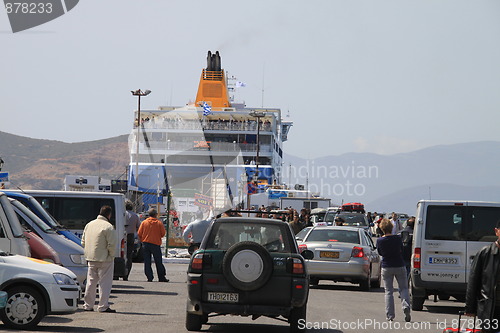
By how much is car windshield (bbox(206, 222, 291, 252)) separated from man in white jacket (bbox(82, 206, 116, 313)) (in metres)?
2.85

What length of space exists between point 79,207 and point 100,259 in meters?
4.65

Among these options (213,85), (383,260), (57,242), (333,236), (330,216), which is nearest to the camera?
(383,260)

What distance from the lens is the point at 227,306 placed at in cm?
1117

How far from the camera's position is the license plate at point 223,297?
36.5 feet

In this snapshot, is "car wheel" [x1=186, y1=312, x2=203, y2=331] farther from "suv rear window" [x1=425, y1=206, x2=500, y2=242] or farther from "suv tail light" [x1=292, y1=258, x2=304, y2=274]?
"suv rear window" [x1=425, y1=206, x2=500, y2=242]

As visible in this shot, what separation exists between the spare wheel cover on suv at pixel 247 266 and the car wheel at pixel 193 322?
876 millimetres

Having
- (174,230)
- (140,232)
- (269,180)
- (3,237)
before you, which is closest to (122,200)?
(140,232)

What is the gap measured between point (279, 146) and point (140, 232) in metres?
75.3

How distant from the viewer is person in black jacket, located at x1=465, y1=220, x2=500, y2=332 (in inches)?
323

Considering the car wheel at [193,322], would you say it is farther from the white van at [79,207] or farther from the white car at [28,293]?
the white van at [79,207]

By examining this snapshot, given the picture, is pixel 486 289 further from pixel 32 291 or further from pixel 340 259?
pixel 340 259

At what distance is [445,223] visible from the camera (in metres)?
15.7

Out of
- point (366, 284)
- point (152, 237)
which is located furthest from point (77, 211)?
point (366, 284)

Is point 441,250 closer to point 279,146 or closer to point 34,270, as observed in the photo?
point 34,270
